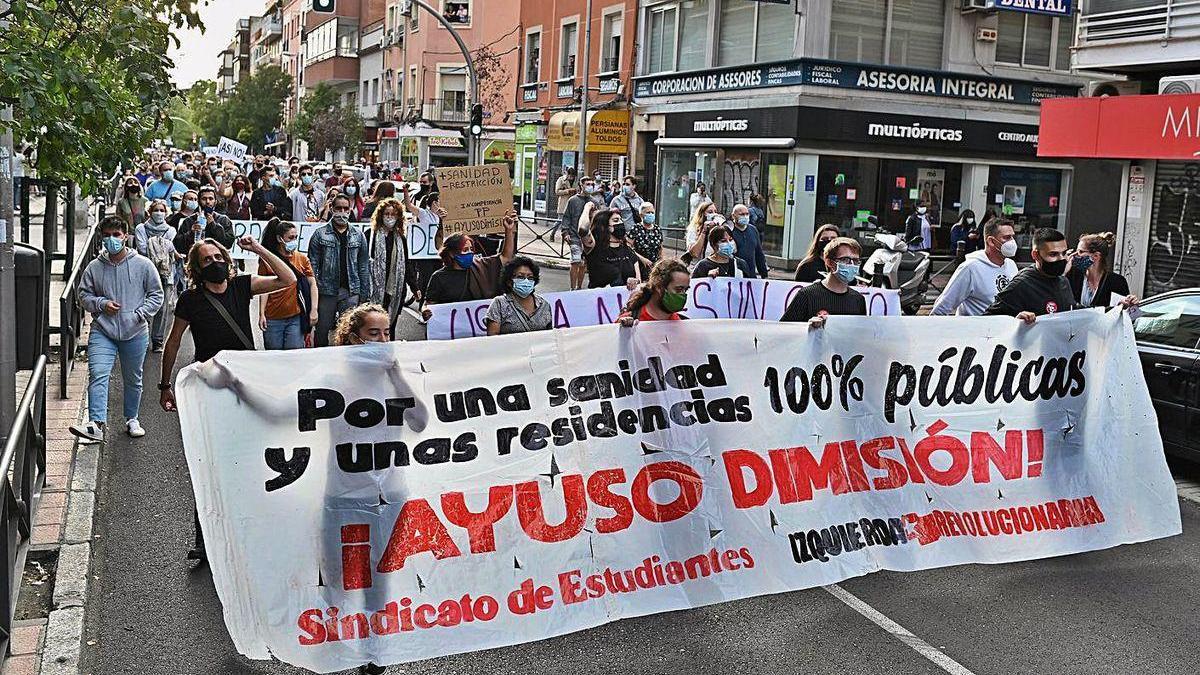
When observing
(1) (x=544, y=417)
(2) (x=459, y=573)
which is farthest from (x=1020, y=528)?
(2) (x=459, y=573)

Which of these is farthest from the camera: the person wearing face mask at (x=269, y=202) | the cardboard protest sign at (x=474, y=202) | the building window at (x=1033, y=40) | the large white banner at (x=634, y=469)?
the building window at (x=1033, y=40)

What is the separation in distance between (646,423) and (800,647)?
1.28 m

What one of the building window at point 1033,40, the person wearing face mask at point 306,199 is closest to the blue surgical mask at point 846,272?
the person wearing face mask at point 306,199

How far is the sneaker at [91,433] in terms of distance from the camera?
9.52 metres

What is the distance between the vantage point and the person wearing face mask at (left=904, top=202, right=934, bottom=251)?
91.8 feet

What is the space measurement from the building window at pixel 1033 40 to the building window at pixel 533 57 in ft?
59.7

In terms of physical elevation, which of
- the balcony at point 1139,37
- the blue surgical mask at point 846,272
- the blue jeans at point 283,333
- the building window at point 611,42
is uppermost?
the building window at point 611,42

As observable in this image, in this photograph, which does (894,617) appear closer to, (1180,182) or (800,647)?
(800,647)

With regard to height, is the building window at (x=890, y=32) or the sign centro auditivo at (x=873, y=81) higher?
the building window at (x=890, y=32)

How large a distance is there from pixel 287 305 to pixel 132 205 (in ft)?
24.4

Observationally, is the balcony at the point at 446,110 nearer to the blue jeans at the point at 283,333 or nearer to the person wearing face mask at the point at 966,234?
the person wearing face mask at the point at 966,234

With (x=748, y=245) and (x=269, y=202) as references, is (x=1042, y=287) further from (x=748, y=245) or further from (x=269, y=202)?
(x=269, y=202)

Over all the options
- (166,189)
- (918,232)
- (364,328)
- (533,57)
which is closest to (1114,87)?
(918,232)

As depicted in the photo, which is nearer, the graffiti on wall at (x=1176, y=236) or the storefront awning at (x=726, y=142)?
the graffiti on wall at (x=1176, y=236)
